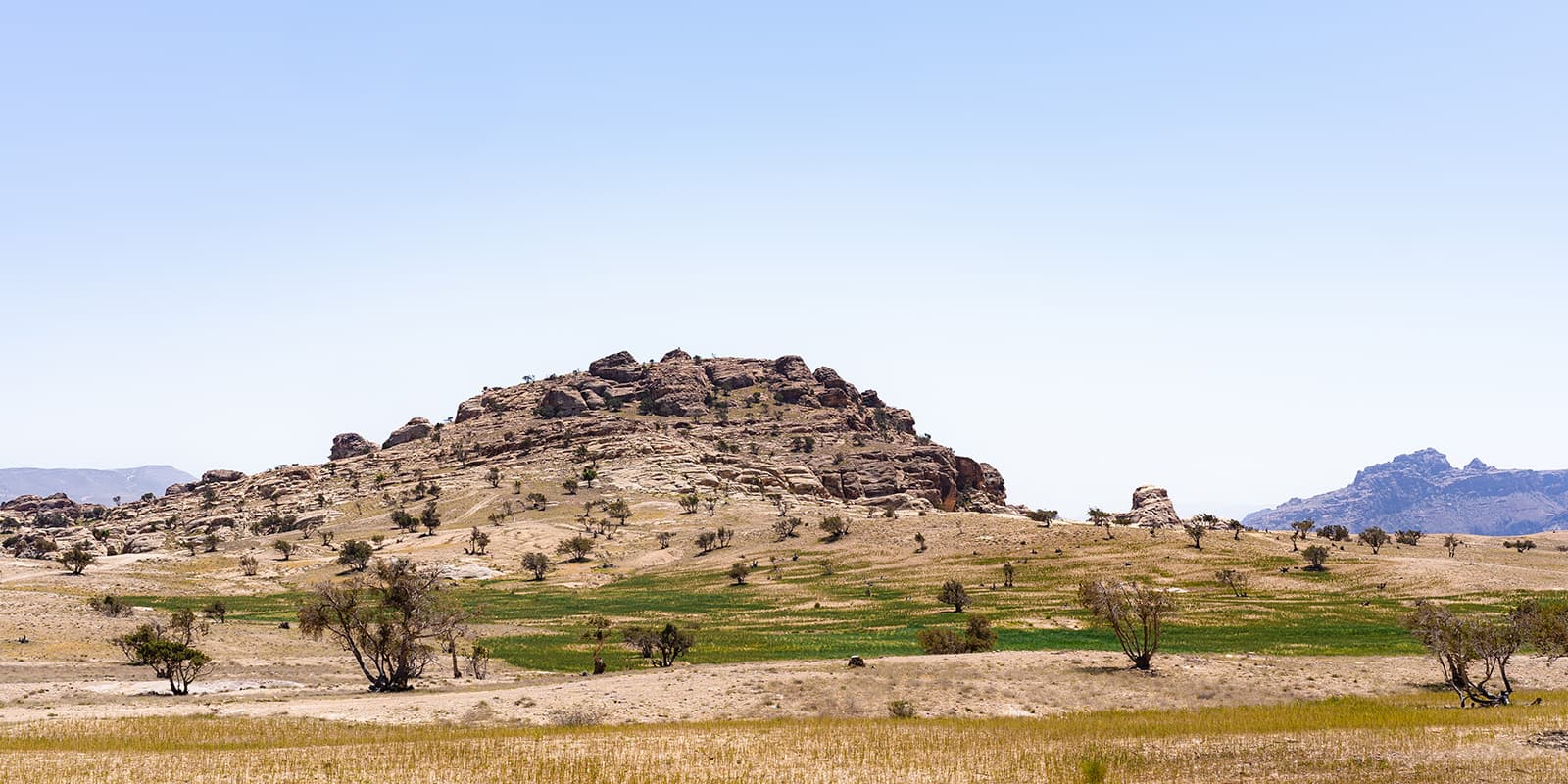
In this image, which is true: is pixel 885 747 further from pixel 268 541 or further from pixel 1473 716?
pixel 268 541

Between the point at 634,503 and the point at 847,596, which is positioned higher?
the point at 634,503

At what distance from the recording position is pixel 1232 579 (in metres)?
92.2

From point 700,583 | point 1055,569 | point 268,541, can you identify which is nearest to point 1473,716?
point 1055,569

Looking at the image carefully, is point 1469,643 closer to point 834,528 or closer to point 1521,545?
point 834,528

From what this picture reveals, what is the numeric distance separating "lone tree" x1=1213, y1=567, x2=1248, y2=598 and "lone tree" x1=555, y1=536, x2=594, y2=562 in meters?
78.3

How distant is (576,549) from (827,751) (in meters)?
105

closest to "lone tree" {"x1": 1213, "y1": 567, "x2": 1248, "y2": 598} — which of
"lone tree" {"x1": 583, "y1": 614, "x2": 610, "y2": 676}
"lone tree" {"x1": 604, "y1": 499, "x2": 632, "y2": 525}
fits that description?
"lone tree" {"x1": 583, "y1": 614, "x2": 610, "y2": 676}

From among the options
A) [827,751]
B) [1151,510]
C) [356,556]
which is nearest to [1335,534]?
[1151,510]

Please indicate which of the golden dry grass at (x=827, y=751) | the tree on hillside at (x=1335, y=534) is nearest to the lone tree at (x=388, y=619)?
the golden dry grass at (x=827, y=751)

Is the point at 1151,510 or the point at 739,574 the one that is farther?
the point at 1151,510

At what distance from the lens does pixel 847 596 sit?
3696 inches

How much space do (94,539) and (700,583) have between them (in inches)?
5234

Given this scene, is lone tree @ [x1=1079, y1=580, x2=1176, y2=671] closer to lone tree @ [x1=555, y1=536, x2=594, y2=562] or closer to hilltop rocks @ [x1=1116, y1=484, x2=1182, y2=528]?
lone tree @ [x1=555, y1=536, x2=594, y2=562]

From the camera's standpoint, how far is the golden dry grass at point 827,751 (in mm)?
24594
